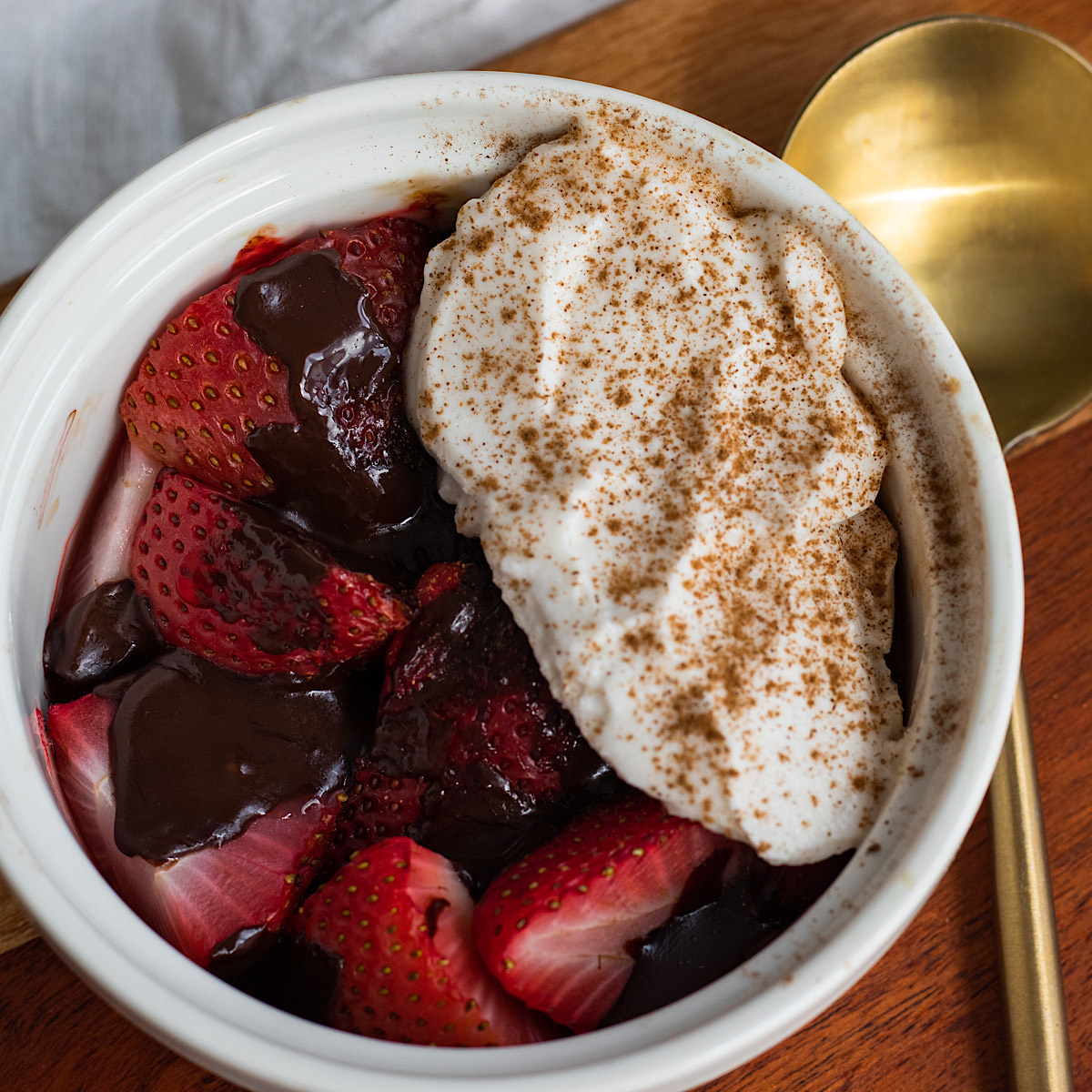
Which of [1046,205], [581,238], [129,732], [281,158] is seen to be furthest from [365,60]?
[129,732]

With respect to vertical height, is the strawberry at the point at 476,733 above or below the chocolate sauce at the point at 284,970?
above

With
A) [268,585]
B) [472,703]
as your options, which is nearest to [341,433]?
[268,585]

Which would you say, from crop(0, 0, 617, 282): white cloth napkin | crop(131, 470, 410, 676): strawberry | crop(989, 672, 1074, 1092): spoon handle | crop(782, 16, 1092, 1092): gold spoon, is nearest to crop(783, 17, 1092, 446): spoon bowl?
crop(782, 16, 1092, 1092): gold spoon

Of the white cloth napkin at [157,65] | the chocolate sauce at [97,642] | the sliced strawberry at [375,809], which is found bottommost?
the sliced strawberry at [375,809]

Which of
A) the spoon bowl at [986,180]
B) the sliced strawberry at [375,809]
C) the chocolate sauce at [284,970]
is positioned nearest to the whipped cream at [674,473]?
the sliced strawberry at [375,809]

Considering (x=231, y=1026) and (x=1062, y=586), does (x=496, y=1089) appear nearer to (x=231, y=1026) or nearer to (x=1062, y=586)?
(x=231, y=1026)

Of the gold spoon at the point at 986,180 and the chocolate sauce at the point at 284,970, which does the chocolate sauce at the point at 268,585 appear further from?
the gold spoon at the point at 986,180

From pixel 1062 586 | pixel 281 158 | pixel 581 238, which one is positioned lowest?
pixel 1062 586
